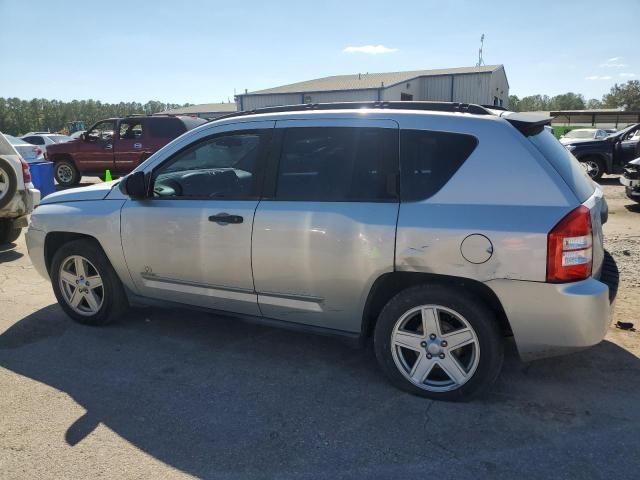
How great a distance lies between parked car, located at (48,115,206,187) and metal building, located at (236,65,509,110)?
63.3ft

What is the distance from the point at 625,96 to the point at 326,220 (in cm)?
10313

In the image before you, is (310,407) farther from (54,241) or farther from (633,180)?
(633,180)

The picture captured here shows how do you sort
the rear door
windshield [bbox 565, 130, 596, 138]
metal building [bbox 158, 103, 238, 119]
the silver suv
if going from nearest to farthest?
the silver suv < the rear door < windshield [bbox 565, 130, 596, 138] < metal building [bbox 158, 103, 238, 119]

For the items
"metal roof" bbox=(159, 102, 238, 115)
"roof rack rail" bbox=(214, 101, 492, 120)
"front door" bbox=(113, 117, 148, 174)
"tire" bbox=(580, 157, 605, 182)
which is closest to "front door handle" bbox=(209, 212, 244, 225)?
"roof rack rail" bbox=(214, 101, 492, 120)

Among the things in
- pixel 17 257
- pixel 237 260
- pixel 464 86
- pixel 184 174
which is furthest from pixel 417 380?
pixel 464 86

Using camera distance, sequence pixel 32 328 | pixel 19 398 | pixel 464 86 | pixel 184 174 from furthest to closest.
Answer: pixel 464 86
pixel 32 328
pixel 184 174
pixel 19 398

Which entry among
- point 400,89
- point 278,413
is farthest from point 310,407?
point 400,89

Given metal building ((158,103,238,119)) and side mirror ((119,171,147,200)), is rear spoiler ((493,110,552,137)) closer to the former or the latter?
side mirror ((119,171,147,200))

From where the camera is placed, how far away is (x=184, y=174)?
4.14 meters

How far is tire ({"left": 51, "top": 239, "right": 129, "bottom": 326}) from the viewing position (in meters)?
4.36

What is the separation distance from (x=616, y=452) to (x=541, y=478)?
1.70ft

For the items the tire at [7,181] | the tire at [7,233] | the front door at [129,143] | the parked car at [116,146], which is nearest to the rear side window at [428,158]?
the tire at [7,181]

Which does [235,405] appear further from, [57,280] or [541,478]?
[57,280]

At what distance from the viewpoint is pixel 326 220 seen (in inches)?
130
